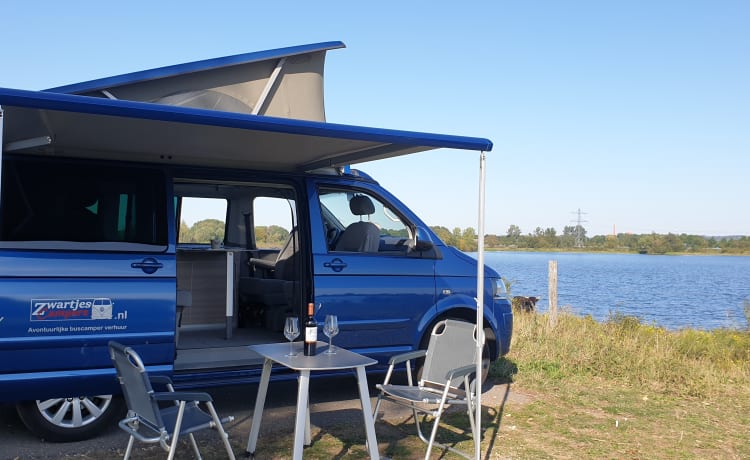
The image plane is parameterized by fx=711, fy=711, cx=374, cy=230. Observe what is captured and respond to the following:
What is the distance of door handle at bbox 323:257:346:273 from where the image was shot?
597 centimetres

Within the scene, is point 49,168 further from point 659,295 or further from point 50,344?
point 659,295

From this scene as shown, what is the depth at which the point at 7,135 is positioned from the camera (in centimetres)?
495

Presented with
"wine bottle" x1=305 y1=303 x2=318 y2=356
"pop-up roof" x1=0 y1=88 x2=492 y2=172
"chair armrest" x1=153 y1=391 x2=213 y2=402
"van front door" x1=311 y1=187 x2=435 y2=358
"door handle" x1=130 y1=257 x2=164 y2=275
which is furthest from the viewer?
Result: "van front door" x1=311 y1=187 x2=435 y2=358

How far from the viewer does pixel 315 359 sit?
447cm

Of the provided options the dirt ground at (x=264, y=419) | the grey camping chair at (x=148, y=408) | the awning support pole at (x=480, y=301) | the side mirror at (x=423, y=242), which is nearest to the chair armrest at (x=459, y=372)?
the awning support pole at (x=480, y=301)

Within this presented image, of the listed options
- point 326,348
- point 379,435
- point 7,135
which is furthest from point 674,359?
point 7,135

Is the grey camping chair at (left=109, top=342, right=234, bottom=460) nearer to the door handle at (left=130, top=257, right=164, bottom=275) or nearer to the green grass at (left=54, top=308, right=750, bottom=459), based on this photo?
the green grass at (left=54, top=308, right=750, bottom=459)

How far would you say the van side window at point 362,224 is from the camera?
21.3 ft

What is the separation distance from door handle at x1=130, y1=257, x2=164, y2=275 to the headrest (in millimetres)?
2009

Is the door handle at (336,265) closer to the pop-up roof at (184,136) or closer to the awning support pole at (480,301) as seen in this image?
the pop-up roof at (184,136)

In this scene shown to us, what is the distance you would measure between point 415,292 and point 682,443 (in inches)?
96.4

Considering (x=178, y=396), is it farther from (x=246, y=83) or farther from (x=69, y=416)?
(x=246, y=83)

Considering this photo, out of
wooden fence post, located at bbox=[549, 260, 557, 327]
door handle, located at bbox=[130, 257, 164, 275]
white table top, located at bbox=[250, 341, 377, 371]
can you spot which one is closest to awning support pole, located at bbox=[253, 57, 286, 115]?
door handle, located at bbox=[130, 257, 164, 275]

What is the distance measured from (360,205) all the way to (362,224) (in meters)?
0.18
